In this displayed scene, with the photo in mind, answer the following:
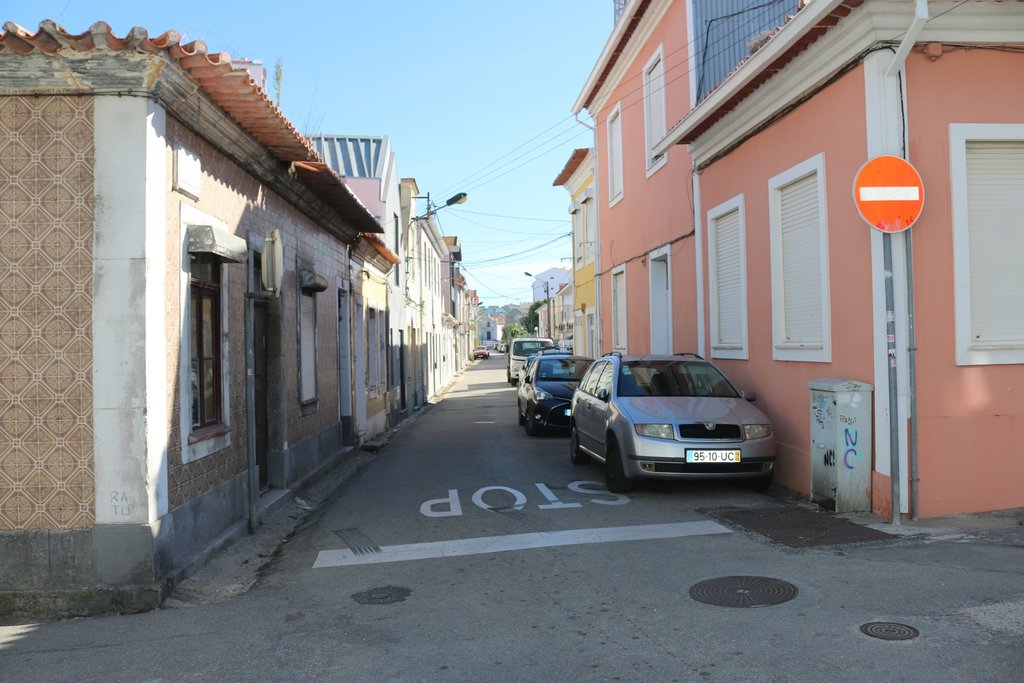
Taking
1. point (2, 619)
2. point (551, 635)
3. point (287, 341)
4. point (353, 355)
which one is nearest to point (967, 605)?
point (551, 635)

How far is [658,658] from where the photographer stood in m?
4.11

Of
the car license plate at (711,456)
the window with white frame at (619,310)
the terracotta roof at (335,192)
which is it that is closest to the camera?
the car license plate at (711,456)

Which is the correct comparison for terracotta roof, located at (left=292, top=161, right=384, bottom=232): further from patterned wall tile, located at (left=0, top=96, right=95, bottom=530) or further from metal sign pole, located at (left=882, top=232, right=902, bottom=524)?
metal sign pole, located at (left=882, top=232, right=902, bottom=524)

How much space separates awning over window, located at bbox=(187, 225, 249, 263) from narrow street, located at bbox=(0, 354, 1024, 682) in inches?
108

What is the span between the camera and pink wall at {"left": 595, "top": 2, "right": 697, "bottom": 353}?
13078mm

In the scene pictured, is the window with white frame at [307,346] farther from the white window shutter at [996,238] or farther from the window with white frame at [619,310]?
the window with white frame at [619,310]

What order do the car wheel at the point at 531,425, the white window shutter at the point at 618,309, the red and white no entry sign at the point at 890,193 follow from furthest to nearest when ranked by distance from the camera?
the white window shutter at the point at 618,309 → the car wheel at the point at 531,425 → the red and white no entry sign at the point at 890,193

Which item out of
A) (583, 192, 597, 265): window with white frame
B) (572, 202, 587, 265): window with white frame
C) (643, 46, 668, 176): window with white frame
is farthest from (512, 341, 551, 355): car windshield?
(643, 46, 668, 176): window with white frame

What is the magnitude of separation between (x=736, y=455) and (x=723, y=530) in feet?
4.48

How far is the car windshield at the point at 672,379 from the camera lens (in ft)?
30.6

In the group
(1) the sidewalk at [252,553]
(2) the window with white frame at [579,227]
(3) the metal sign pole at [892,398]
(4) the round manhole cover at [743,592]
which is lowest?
(1) the sidewalk at [252,553]

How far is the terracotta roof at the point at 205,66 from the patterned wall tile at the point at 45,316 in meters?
0.45

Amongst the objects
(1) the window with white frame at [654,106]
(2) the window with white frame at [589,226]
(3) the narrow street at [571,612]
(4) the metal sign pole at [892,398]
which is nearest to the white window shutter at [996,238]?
(4) the metal sign pole at [892,398]

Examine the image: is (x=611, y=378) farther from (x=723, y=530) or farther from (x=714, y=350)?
(x=723, y=530)
